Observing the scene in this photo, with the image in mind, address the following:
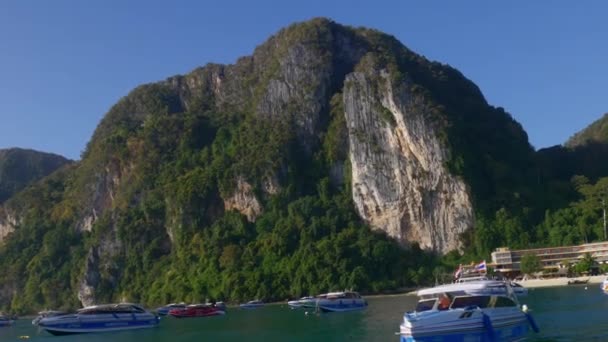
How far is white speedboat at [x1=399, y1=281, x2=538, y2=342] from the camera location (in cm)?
3003

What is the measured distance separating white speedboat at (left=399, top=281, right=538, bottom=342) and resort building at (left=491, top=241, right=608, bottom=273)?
3221 inches

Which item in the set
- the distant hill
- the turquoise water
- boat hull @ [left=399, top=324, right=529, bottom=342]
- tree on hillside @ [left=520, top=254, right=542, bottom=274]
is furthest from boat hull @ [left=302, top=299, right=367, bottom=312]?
the distant hill

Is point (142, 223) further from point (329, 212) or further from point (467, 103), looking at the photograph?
point (467, 103)

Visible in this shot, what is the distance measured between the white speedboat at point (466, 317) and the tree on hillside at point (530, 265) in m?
80.3

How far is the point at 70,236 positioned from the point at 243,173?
50691 mm

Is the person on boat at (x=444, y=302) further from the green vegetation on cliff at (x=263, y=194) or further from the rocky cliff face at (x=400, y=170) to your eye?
the rocky cliff face at (x=400, y=170)

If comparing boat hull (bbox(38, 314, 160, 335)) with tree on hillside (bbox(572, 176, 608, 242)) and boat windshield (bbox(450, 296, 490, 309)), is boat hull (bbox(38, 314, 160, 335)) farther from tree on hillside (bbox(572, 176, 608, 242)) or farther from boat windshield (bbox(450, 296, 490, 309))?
tree on hillside (bbox(572, 176, 608, 242))

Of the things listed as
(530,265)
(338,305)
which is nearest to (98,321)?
(338,305)

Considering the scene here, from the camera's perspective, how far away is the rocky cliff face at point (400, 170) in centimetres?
12875

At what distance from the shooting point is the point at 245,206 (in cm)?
14912

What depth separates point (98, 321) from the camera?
→ 218ft

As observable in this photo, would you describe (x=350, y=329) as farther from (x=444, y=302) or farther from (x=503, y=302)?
(x=444, y=302)

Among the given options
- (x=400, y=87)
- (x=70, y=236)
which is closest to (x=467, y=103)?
(x=400, y=87)

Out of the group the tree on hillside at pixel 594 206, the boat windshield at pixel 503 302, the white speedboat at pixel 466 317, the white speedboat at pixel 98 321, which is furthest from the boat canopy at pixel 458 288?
the tree on hillside at pixel 594 206
